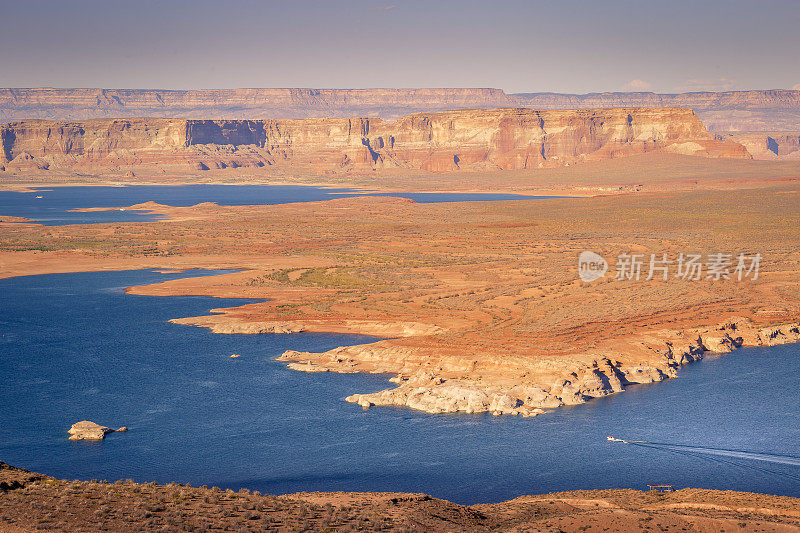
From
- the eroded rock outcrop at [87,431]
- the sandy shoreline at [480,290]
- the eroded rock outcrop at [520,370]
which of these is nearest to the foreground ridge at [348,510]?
the eroded rock outcrop at [87,431]

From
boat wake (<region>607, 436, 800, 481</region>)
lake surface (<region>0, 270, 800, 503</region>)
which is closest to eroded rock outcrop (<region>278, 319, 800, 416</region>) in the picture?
lake surface (<region>0, 270, 800, 503</region>)

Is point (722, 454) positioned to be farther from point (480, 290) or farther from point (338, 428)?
point (480, 290)

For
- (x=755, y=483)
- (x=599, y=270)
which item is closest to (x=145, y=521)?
(x=755, y=483)

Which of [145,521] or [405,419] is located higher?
[145,521]

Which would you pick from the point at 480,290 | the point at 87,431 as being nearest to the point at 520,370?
the point at 87,431

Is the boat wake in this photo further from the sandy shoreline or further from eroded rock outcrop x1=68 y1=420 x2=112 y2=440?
eroded rock outcrop x1=68 y1=420 x2=112 y2=440

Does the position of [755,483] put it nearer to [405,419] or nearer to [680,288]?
[405,419]

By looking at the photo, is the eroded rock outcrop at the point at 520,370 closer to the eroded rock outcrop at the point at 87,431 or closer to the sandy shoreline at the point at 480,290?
the sandy shoreline at the point at 480,290

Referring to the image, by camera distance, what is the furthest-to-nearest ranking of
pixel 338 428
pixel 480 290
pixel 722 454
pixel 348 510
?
1. pixel 480 290
2. pixel 338 428
3. pixel 722 454
4. pixel 348 510
